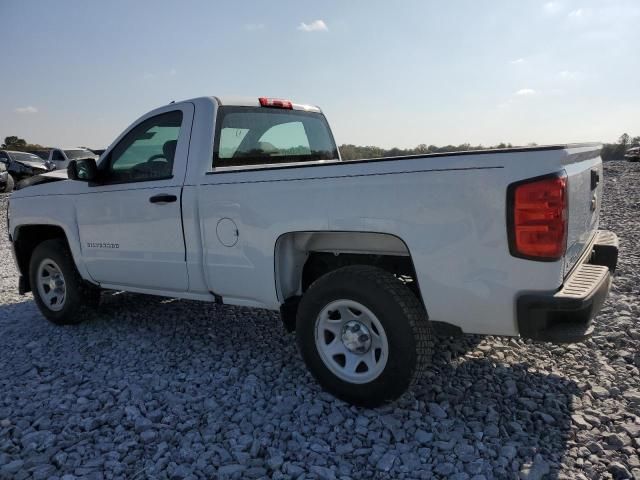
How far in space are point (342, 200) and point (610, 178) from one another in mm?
17558

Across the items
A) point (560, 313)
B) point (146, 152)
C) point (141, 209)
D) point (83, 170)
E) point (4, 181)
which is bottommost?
point (560, 313)

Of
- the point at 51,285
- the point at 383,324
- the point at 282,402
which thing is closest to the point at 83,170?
the point at 51,285

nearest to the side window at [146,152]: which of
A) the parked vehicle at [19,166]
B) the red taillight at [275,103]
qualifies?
the red taillight at [275,103]

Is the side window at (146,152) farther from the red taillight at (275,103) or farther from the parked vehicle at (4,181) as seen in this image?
the parked vehicle at (4,181)

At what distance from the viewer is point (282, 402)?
311 cm

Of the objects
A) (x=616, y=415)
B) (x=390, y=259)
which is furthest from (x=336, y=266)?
(x=616, y=415)

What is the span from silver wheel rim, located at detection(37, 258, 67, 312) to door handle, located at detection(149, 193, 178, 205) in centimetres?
177

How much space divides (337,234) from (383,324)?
0.63 metres

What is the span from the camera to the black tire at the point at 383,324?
2.75 m

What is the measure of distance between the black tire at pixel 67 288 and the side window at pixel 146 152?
3.38 ft

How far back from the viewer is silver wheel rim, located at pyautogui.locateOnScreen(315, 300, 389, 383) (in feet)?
9.48

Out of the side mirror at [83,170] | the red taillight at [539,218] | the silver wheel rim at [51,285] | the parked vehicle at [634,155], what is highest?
the side mirror at [83,170]

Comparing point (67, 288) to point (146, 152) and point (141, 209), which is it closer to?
point (141, 209)

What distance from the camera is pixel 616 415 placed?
9.22ft
